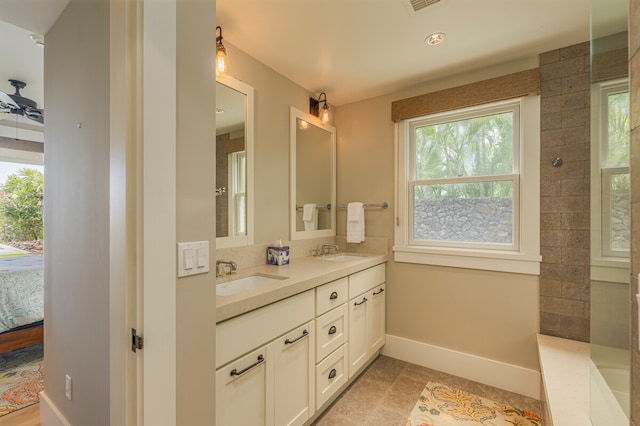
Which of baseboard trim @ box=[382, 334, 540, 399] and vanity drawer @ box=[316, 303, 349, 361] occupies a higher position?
vanity drawer @ box=[316, 303, 349, 361]

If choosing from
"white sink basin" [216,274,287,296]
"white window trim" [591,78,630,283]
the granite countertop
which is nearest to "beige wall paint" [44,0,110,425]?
the granite countertop

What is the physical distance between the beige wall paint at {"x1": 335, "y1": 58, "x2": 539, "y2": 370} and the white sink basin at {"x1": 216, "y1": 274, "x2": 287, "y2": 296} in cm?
128

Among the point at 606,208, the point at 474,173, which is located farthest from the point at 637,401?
the point at 474,173

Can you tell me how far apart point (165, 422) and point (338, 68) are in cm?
232

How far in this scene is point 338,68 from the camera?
7.35 feet

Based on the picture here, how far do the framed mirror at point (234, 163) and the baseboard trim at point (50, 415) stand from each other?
1.13 m

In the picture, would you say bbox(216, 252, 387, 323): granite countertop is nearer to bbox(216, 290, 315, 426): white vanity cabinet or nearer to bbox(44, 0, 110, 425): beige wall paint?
bbox(216, 290, 315, 426): white vanity cabinet

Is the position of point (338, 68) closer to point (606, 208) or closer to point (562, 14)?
point (562, 14)

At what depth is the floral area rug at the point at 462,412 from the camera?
1.79 m

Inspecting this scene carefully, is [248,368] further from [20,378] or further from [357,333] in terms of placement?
[20,378]

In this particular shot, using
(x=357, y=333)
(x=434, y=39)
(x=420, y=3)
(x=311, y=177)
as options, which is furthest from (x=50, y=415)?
(x=434, y=39)

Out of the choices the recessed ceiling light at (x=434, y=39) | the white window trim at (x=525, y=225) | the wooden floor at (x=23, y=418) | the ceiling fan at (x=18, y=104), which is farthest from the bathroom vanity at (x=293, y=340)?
the ceiling fan at (x=18, y=104)

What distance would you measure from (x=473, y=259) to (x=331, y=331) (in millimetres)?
1295

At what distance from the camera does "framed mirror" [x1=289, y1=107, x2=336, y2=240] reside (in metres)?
2.44
